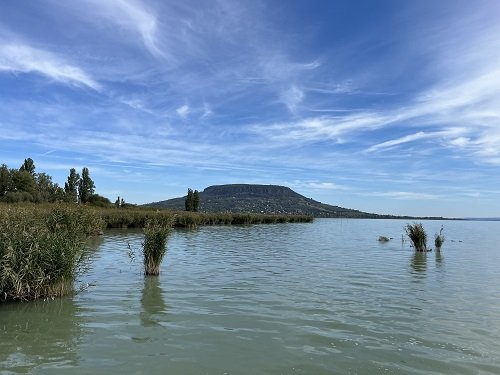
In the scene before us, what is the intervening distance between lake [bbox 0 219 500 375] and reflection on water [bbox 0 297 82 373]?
0.02m

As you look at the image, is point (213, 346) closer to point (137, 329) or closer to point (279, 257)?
point (137, 329)

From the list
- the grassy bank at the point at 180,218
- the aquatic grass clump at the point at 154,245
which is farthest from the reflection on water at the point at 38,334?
the grassy bank at the point at 180,218

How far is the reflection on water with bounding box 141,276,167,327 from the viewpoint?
1031 centimetres

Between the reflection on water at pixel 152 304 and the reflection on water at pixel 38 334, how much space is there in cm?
149

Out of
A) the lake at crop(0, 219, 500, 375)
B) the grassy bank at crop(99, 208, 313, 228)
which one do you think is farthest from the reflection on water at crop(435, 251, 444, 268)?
the grassy bank at crop(99, 208, 313, 228)

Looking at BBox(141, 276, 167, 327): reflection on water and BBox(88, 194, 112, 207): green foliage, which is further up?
BBox(88, 194, 112, 207): green foliage

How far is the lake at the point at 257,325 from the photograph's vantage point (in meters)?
7.50

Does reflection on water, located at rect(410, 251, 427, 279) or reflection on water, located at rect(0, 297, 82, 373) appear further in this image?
reflection on water, located at rect(410, 251, 427, 279)

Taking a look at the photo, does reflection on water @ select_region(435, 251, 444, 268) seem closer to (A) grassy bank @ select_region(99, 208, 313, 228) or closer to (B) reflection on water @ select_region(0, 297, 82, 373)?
(A) grassy bank @ select_region(99, 208, 313, 228)

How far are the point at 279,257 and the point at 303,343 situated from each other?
16734mm

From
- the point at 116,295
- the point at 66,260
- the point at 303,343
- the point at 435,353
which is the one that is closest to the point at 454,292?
the point at 435,353

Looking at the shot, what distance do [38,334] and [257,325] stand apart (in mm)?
4521

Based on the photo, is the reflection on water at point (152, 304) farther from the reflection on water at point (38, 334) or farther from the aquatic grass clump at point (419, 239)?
the aquatic grass clump at point (419, 239)

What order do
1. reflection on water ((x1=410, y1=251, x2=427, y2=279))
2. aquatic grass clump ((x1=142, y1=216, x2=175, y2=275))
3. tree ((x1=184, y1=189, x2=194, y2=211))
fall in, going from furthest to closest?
tree ((x1=184, y1=189, x2=194, y2=211)) → reflection on water ((x1=410, y1=251, x2=427, y2=279)) → aquatic grass clump ((x1=142, y1=216, x2=175, y2=275))
